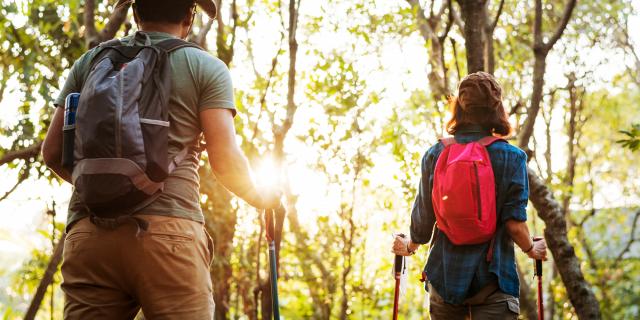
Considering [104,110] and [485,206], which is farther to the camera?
[485,206]

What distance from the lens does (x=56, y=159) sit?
7.97 ft

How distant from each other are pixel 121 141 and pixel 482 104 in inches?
67.4

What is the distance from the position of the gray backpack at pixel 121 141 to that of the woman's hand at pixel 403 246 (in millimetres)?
1601

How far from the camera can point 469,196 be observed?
3039 mm

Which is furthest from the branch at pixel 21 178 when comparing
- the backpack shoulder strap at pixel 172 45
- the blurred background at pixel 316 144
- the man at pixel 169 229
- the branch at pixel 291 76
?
the backpack shoulder strap at pixel 172 45

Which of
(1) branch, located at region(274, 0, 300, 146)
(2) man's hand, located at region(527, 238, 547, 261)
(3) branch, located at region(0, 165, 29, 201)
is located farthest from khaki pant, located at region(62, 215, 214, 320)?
(3) branch, located at region(0, 165, 29, 201)

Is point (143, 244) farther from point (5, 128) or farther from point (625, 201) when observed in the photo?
point (625, 201)

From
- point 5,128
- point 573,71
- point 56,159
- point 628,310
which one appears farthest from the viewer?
point 573,71

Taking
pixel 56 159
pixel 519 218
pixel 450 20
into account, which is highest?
pixel 450 20

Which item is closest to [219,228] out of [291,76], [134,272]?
[291,76]

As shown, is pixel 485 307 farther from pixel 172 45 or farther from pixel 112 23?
pixel 112 23

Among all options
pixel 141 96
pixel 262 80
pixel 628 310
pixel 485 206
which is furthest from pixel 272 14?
pixel 628 310

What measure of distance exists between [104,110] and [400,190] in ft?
19.5

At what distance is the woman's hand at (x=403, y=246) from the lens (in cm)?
358
